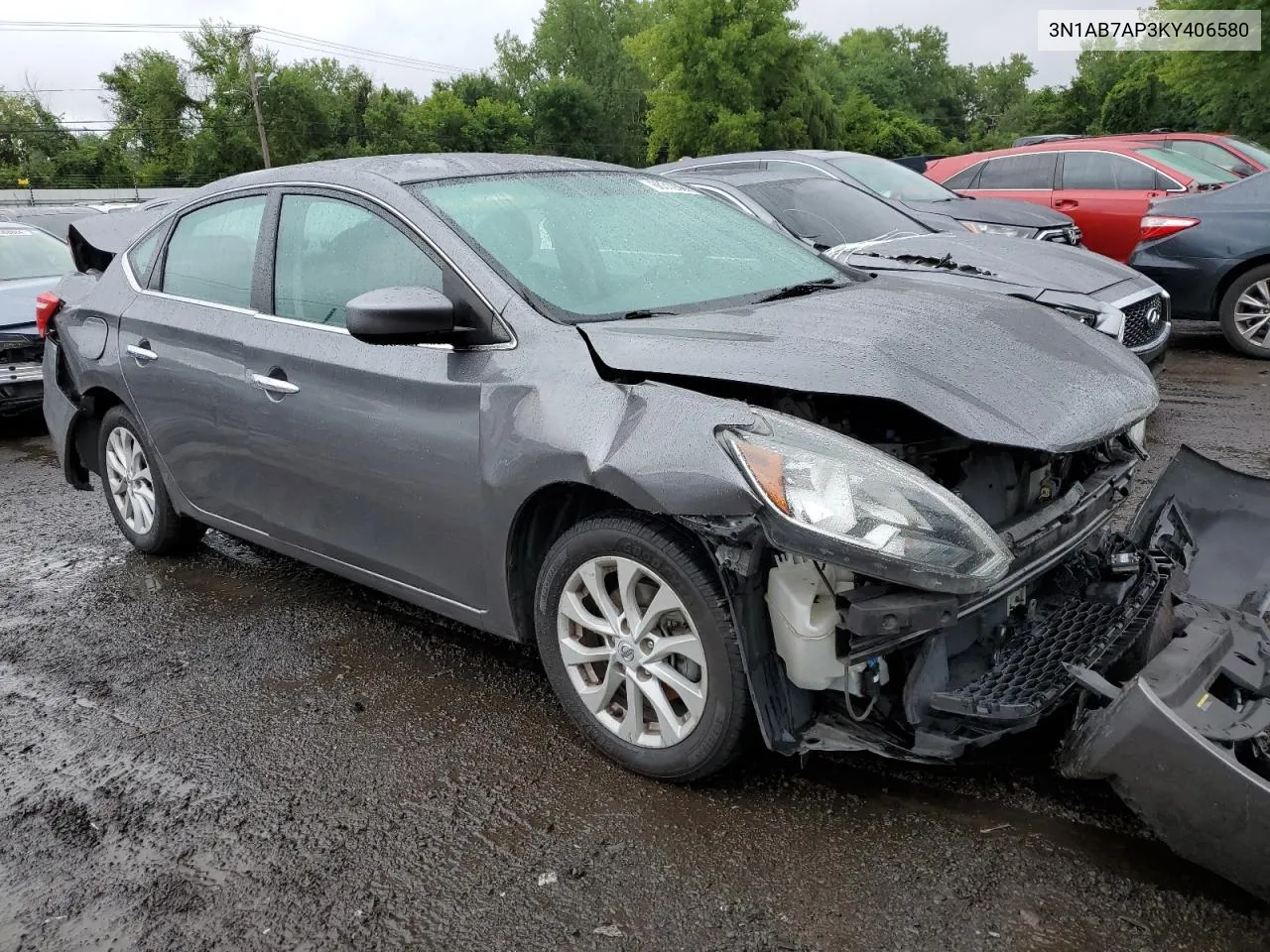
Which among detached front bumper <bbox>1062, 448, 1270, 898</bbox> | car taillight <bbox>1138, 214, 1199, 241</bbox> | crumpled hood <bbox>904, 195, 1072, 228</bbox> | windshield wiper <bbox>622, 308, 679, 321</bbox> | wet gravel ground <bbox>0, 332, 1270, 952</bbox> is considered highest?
windshield wiper <bbox>622, 308, 679, 321</bbox>

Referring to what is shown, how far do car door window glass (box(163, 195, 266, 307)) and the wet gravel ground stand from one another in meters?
1.37

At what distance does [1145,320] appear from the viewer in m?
6.38

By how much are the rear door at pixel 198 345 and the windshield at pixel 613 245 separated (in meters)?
0.97

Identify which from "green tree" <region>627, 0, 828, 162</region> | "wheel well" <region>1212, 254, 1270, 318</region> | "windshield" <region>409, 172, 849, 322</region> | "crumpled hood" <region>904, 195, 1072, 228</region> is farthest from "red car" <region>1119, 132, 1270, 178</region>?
"green tree" <region>627, 0, 828, 162</region>

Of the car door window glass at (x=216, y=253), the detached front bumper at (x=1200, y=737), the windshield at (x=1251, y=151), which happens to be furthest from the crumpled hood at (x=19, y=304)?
the windshield at (x=1251, y=151)

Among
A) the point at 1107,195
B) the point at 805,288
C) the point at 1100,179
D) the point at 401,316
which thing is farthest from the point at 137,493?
the point at 1100,179

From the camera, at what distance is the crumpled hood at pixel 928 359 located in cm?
261

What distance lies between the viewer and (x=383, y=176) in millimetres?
3588

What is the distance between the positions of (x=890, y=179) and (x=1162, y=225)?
218 centimetres

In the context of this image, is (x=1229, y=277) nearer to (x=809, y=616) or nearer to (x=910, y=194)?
(x=910, y=194)

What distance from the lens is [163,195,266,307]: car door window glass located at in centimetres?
401

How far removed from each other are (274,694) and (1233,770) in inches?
113

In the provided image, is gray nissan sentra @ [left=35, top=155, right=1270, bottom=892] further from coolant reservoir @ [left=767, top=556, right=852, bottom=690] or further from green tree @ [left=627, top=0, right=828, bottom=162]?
green tree @ [left=627, top=0, right=828, bottom=162]

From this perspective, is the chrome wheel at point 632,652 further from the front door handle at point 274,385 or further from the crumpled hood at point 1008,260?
the crumpled hood at point 1008,260
